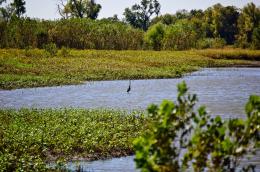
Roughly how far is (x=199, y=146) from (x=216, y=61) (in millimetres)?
57234

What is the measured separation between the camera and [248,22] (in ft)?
302

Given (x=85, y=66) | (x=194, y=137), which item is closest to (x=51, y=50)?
(x=85, y=66)

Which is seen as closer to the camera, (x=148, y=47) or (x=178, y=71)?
(x=178, y=71)

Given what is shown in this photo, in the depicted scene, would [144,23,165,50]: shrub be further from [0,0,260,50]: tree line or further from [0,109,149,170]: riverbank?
[0,109,149,170]: riverbank

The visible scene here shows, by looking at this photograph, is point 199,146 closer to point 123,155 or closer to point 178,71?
point 123,155

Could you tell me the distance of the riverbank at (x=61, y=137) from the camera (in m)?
12.9

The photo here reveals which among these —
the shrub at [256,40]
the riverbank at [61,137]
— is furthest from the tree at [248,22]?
the riverbank at [61,137]

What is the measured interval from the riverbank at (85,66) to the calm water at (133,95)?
6.63ft

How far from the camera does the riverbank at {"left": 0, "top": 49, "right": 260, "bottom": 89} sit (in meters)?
35.0

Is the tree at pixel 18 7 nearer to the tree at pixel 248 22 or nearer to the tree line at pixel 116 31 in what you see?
the tree line at pixel 116 31

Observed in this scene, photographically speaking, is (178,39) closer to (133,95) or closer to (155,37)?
(155,37)

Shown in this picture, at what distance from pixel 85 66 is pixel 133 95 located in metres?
14.1

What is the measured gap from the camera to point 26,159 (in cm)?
1187

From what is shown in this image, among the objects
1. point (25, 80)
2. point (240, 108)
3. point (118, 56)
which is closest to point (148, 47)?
point (118, 56)
